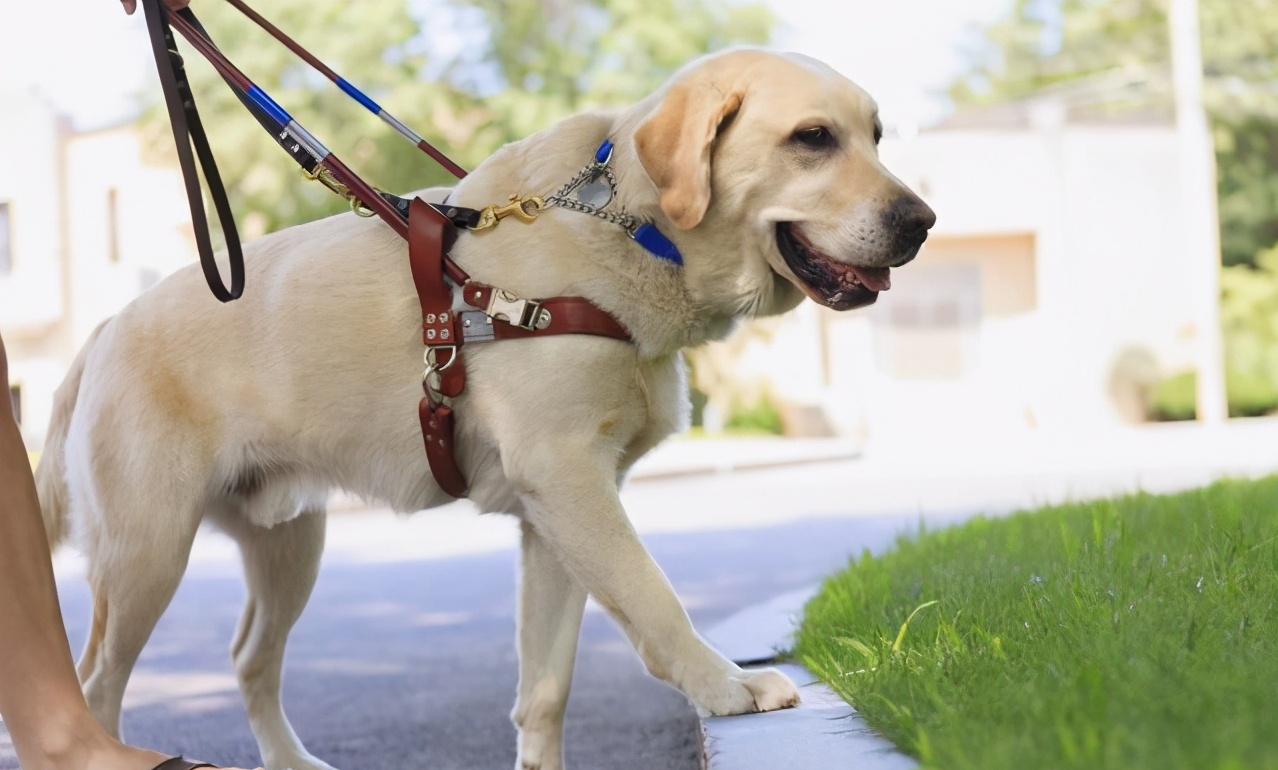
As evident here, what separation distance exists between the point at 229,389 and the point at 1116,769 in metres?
2.21

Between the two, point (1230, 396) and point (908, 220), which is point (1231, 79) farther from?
point (908, 220)

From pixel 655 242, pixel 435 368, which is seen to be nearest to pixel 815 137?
pixel 655 242

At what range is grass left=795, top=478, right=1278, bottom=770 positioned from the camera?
208 cm

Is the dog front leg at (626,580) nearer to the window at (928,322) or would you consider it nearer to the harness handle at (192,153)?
the harness handle at (192,153)

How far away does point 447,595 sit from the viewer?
26.8ft

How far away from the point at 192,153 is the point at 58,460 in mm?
1070

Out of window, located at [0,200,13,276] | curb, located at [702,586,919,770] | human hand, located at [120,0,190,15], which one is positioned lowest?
curb, located at [702,586,919,770]

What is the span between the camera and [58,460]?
12.2 feet

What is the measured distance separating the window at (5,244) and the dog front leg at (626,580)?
26.2m

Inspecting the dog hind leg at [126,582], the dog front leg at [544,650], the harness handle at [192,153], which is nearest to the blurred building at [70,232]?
the dog hind leg at [126,582]

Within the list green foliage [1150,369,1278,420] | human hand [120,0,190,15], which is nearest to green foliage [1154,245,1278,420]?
green foliage [1150,369,1278,420]

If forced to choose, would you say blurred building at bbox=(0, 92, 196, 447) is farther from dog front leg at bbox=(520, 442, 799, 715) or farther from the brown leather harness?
dog front leg at bbox=(520, 442, 799, 715)

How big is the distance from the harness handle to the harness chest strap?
1.29 ft

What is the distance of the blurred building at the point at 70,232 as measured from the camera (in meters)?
26.1
